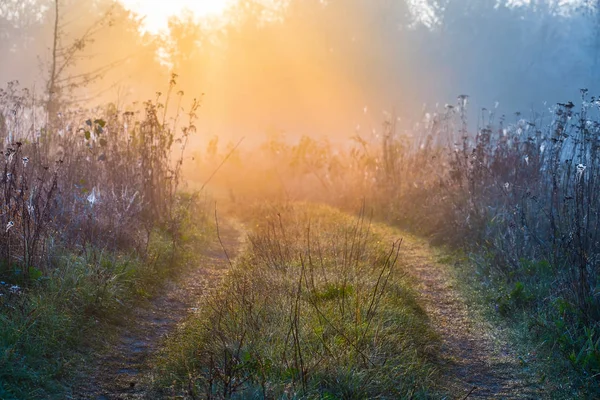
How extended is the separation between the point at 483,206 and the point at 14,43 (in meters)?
31.7

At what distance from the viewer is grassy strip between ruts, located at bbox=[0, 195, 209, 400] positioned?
3.86m

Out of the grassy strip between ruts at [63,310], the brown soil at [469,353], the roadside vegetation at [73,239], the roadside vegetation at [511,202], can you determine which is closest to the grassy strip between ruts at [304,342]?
the brown soil at [469,353]

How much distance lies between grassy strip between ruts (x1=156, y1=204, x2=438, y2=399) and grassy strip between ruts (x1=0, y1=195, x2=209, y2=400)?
653 millimetres

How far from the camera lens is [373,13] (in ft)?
126

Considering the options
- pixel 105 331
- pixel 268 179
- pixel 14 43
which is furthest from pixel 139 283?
pixel 14 43

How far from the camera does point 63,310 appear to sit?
15.8 ft

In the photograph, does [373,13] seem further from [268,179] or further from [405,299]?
[405,299]

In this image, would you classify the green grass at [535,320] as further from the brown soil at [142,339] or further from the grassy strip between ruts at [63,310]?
the grassy strip between ruts at [63,310]

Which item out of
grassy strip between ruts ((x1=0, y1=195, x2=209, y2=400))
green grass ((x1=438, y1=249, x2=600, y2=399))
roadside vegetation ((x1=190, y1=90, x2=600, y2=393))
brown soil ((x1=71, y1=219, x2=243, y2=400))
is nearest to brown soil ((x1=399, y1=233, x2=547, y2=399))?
green grass ((x1=438, y1=249, x2=600, y2=399))

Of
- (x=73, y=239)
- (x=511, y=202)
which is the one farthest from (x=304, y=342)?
A: (x=511, y=202)

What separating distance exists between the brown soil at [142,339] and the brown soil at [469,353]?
2153 mm

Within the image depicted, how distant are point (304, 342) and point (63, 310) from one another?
1989 millimetres

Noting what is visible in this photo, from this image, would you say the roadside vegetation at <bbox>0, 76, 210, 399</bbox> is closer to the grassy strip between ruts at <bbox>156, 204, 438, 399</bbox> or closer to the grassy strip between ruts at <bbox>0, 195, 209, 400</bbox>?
the grassy strip between ruts at <bbox>0, 195, 209, 400</bbox>

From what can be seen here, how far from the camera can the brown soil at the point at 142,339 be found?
4.05 meters
